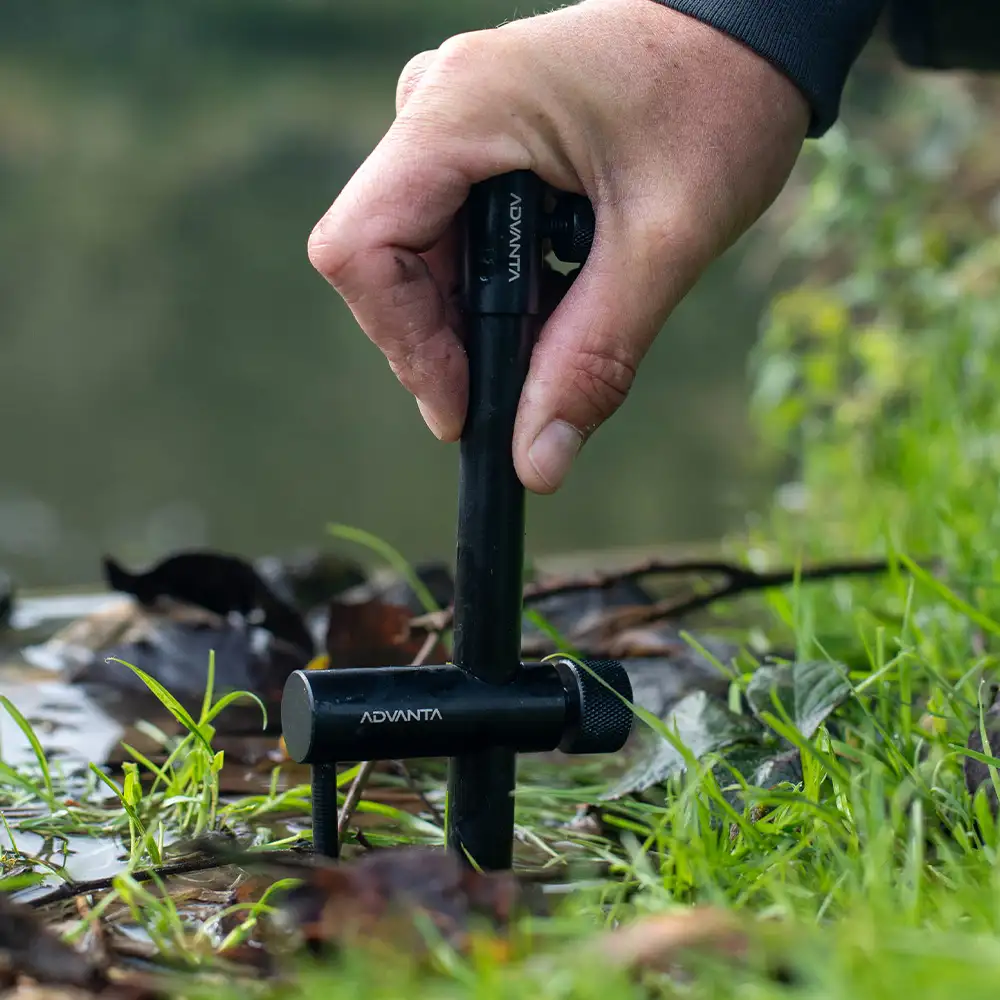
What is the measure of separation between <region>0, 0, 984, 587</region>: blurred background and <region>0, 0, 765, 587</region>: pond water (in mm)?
23

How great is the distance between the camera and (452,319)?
1.18 metres

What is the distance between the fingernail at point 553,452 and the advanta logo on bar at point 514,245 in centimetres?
12

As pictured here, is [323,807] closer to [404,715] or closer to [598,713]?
[404,715]

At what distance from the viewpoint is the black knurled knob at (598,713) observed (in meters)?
1.06

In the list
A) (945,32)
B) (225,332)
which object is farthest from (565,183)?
(225,332)

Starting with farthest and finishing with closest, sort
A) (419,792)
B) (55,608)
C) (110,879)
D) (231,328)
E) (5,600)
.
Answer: (231,328)
(55,608)
(5,600)
(419,792)
(110,879)

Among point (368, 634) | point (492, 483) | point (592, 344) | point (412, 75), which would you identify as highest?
point (412, 75)

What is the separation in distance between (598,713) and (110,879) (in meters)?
0.39

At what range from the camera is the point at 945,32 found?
2.15m

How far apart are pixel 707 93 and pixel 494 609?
21.0 inches

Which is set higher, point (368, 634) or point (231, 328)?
point (231, 328)

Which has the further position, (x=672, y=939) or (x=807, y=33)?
(x=807, y=33)

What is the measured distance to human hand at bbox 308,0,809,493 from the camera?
108 centimetres

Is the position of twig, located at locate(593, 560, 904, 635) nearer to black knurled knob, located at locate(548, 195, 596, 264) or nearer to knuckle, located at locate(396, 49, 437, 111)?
black knurled knob, located at locate(548, 195, 596, 264)
